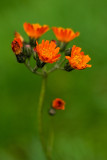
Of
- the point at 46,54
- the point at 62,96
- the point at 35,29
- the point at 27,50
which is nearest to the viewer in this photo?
the point at 46,54

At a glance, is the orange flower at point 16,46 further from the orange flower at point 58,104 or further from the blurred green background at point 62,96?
the blurred green background at point 62,96

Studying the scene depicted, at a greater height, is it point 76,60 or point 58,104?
point 76,60

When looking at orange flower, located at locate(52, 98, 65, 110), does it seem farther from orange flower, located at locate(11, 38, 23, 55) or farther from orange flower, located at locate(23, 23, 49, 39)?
orange flower, located at locate(23, 23, 49, 39)

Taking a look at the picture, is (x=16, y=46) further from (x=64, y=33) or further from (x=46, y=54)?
(x=64, y=33)

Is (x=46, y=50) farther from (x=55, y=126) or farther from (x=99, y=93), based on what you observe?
(x=99, y=93)

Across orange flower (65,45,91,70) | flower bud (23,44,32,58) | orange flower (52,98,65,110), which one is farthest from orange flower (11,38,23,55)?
Result: orange flower (52,98,65,110)

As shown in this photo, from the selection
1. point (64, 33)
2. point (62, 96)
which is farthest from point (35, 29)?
point (62, 96)

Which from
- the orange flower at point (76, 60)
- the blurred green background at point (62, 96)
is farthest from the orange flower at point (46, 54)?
the blurred green background at point (62, 96)

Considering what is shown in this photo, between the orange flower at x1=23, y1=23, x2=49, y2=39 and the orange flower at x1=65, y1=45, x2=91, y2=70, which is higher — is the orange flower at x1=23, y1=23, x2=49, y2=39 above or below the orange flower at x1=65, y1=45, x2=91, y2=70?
above

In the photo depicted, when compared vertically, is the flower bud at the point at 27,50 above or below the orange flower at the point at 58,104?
above
